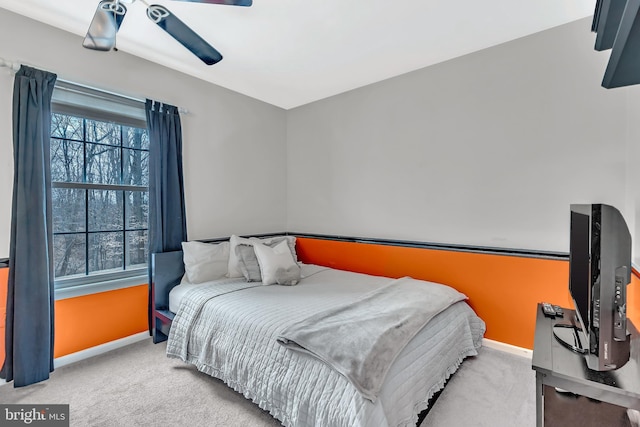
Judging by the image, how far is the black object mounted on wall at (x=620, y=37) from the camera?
0.88 m

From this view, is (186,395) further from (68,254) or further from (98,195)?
(98,195)

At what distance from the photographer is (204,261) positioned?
2.77 meters

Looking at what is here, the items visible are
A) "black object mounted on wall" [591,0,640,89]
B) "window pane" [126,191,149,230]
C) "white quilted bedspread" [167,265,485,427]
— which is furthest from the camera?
"window pane" [126,191,149,230]

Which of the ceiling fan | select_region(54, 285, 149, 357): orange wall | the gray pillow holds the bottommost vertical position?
select_region(54, 285, 149, 357): orange wall

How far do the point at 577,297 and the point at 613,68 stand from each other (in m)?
1.02

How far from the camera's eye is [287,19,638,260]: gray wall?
2141 millimetres

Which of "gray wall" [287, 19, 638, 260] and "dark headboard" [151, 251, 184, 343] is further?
"dark headboard" [151, 251, 184, 343]

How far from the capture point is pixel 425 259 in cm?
289

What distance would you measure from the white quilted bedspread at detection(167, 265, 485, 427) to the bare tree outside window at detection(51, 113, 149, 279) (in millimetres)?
888

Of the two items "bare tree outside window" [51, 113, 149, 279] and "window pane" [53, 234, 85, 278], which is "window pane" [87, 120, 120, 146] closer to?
"bare tree outside window" [51, 113, 149, 279]

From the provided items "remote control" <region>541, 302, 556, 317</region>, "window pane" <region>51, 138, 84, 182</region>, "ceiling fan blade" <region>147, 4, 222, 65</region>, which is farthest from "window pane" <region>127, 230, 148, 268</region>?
"remote control" <region>541, 302, 556, 317</region>

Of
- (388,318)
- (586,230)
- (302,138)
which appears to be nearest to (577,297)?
(586,230)

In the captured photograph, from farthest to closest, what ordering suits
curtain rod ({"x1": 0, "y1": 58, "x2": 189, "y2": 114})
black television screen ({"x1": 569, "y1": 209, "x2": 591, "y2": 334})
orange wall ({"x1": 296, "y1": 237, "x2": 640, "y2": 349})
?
orange wall ({"x1": 296, "y1": 237, "x2": 640, "y2": 349}) < curtain rod ({"x1": 0, "y1": 58, "x2": 189, "y2": 114}) < black television screen ({"x1": 569, "y1": 209, "x2": 591, "y2": 334})

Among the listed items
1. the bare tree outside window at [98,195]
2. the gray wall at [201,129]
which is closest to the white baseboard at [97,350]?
the bare tree outside window at [98,195]
